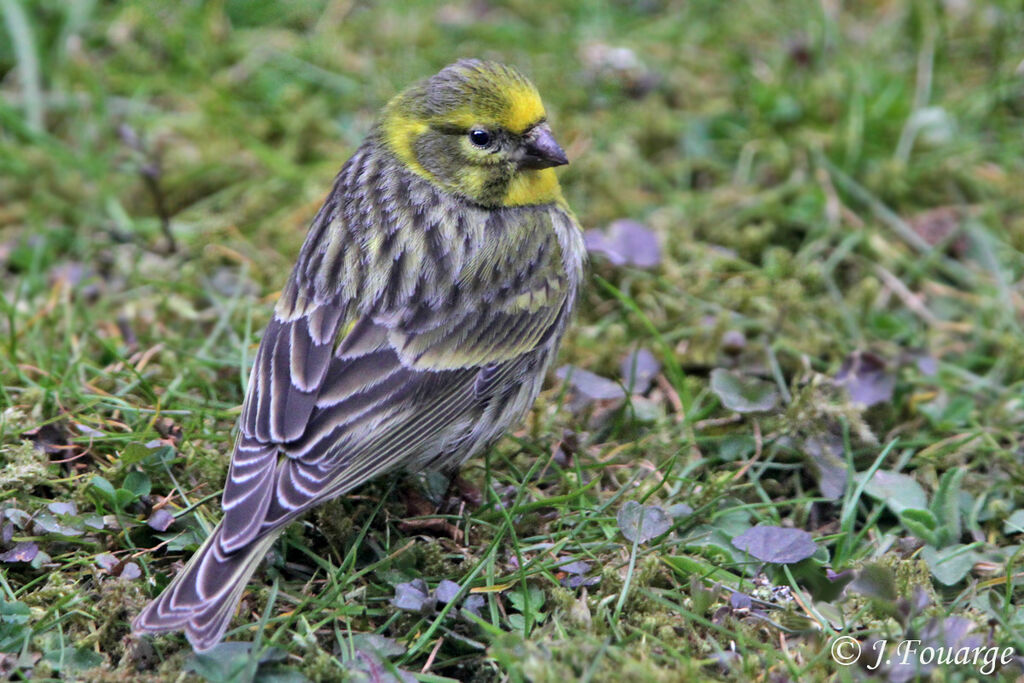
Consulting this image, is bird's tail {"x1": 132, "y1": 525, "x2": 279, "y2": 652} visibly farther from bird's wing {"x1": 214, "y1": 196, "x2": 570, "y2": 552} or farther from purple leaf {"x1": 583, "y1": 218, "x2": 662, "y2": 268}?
purple leaf {"x1": 583, "y1": 218, "x2": 662, "y2": 268}

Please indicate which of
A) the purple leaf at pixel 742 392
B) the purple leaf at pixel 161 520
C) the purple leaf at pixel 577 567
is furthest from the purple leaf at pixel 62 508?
the purple leaf at pixel 742 392

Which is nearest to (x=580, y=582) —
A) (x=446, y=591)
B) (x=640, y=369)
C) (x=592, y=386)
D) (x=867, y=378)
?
(x=446, y=591)

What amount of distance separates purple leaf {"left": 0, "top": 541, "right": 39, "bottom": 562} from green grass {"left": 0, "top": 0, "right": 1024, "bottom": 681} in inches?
0.4

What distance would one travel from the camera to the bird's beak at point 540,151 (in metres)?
4.44

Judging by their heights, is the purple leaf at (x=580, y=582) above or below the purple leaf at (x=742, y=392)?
below

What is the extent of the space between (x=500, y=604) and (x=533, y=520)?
0.39 metres

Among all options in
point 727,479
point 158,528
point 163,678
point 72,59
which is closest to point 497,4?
point 72,59

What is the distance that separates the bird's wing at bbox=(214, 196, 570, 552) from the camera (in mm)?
3555

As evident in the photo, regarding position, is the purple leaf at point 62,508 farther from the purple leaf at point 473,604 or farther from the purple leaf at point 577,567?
Result: the purple leaf at point 577,567

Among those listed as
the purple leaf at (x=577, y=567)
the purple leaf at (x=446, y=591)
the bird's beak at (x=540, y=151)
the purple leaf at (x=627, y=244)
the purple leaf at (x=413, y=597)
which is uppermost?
the bird's beak at (x=540, y=151)

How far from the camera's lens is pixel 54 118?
6.30 metres

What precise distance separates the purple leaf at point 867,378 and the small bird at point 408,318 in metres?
1.20

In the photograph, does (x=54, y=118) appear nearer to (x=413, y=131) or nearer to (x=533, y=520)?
(x=413, y=131)

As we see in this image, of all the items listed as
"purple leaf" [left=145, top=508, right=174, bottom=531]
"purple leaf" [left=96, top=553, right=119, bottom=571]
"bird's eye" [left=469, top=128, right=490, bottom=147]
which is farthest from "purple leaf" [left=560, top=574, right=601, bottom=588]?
"bird's eye" [left=469, top=128, right=490, bottom=147]
